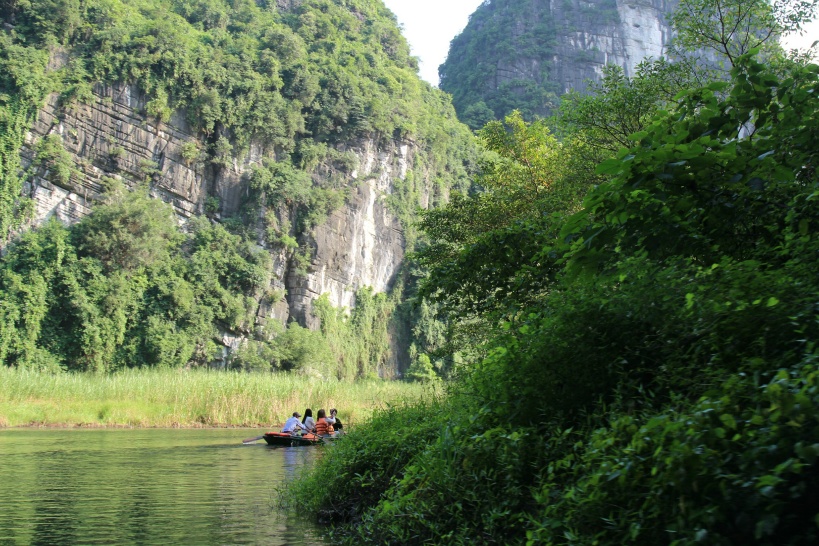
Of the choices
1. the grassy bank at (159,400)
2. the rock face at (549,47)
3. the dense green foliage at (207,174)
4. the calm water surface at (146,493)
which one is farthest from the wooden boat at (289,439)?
the rock face at (549,47)

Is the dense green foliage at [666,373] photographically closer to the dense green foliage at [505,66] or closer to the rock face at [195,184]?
the rock face at [195,184]

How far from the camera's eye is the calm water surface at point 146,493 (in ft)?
22.8

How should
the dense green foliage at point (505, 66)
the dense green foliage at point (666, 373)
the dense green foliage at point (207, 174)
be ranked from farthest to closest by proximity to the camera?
the dense green foliage at point (505, 66)
the dense green foliage at point (207, 174)
the dense green foliage at point (666, 373)

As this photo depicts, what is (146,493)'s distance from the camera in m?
9.72

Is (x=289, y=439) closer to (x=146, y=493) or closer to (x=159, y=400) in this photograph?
(x=146, y=493)

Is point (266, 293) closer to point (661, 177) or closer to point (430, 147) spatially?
point (430, 147)

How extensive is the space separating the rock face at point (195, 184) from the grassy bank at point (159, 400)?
14621 millimetres

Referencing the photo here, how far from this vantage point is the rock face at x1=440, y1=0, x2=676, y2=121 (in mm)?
84375

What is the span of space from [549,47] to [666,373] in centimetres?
8787

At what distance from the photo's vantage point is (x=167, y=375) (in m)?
27.8

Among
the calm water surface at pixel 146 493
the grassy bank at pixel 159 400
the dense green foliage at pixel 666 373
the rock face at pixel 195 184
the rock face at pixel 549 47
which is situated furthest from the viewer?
the rock face at pixel 549 47

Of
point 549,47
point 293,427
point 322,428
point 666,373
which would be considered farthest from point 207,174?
point 549,47

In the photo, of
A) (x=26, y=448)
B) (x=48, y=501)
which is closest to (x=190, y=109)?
(x=26, y=448)

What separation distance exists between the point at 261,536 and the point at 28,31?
41.3 metres
